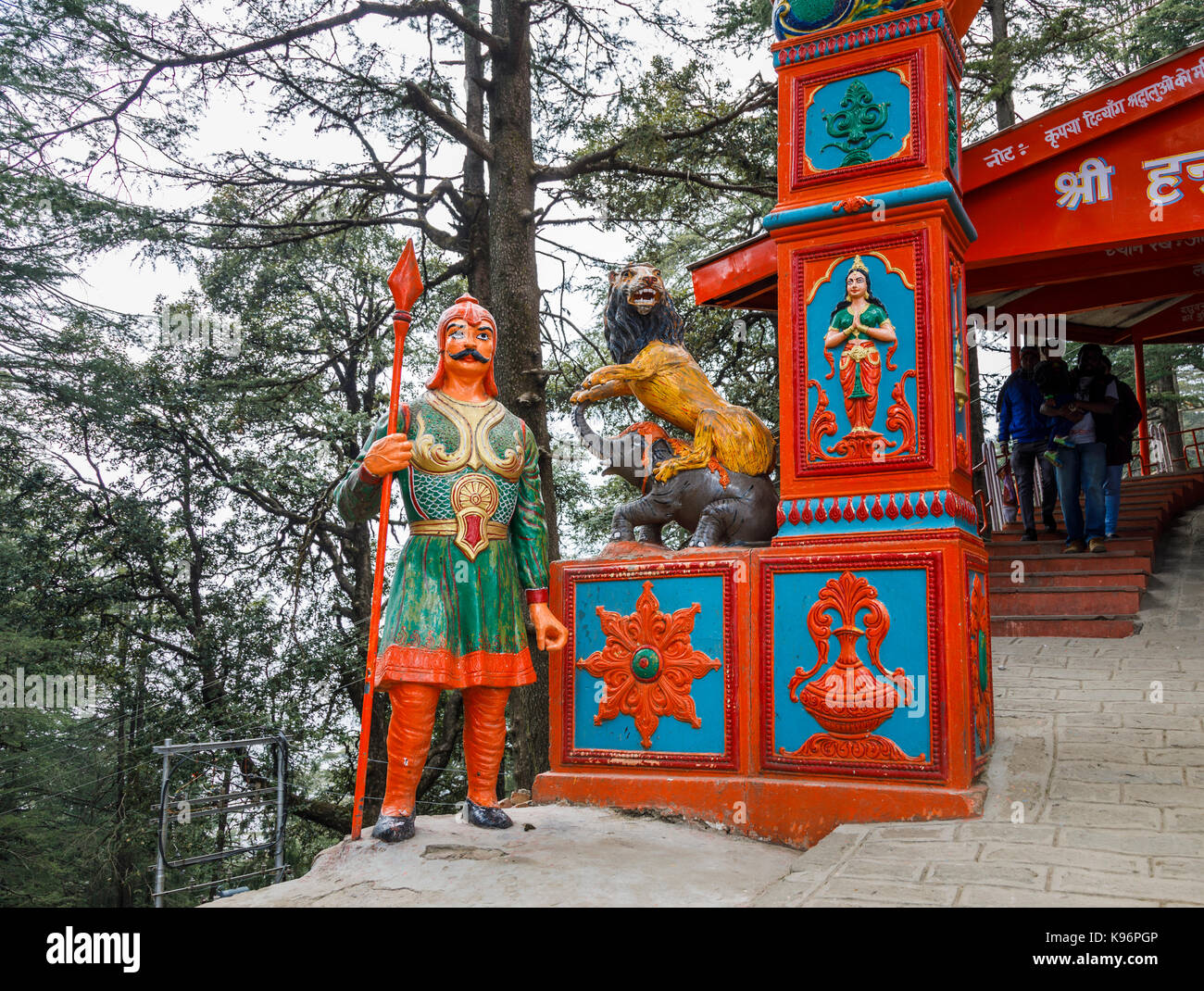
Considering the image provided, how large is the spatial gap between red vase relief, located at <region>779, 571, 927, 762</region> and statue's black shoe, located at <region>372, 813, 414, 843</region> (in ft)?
5.26

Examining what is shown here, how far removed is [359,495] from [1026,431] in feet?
23.6

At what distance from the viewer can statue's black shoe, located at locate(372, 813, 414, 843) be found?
146 inches

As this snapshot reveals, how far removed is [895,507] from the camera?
415 centimetres

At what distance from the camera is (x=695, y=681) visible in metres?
4.36

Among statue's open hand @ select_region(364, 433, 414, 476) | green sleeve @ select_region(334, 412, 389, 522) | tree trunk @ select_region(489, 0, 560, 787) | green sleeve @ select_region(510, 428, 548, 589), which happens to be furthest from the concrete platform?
tree trunk @ select_region(489, 0, 560, 787)

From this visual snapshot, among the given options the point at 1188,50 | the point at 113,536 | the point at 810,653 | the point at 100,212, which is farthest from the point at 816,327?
the point at 113,536

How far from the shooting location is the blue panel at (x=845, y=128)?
174 inches

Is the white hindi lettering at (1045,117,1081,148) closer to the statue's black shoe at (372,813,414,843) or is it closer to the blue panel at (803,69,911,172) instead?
the blue panel at (803,69,911,172)

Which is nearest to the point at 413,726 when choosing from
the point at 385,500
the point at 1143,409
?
the point at 385,500

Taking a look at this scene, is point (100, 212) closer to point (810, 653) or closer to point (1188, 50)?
point (810, 653)

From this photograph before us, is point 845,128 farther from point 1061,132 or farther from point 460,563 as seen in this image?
point 1061,132

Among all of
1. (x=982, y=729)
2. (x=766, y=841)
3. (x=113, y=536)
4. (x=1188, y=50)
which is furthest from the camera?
(x=113, y=536)

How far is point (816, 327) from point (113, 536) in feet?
36.8

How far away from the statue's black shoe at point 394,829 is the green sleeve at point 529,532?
107 centimetres
